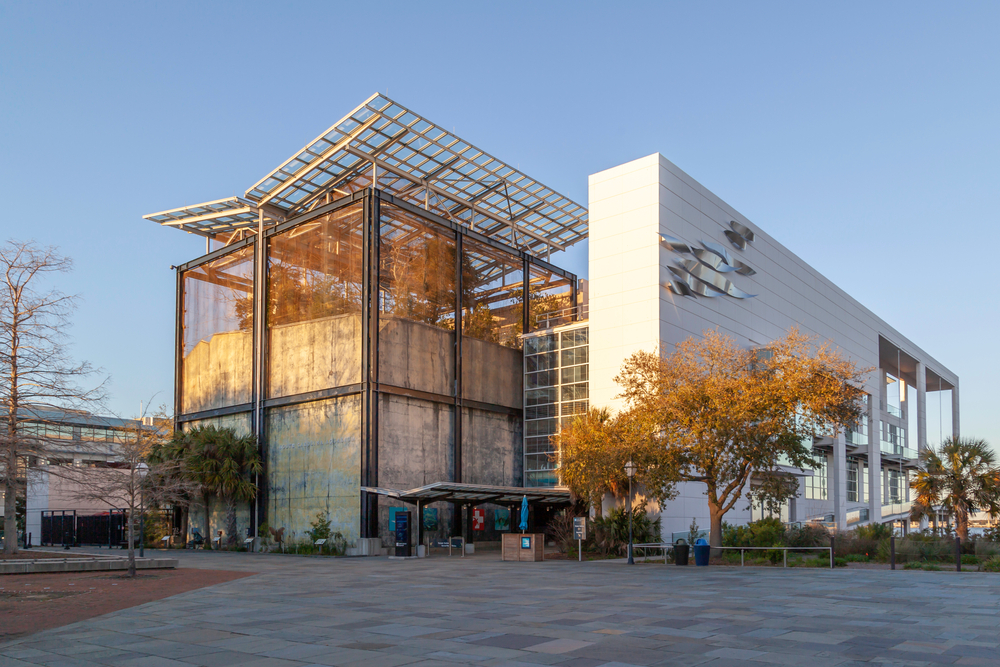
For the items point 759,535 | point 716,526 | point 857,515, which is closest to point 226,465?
point 716,526

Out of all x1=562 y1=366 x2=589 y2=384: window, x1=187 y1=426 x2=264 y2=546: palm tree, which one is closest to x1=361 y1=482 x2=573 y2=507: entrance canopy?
x1=562 y1=366 x2=589 y2=384: window

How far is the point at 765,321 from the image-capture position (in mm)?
49781

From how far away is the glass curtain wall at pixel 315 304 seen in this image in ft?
132

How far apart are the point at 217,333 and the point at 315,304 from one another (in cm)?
972

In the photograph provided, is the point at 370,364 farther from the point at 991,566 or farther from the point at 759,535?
the point at 991,566

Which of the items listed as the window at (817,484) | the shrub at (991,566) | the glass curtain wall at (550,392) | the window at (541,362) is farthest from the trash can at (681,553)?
the window at (817,484)

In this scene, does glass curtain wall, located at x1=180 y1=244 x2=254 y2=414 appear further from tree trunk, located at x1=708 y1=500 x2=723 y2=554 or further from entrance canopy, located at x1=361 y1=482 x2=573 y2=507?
tree trunk, located at x1=708 y1=500 x2=723 y2=554

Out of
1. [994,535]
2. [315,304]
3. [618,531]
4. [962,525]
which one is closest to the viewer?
[994,535]

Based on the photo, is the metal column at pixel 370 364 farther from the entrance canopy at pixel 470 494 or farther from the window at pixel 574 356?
the window at pixel 574 356

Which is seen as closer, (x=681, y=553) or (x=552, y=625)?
(x=552, y=625)

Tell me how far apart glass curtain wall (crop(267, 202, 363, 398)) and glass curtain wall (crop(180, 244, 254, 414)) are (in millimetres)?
2844

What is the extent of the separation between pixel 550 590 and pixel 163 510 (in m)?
36.3

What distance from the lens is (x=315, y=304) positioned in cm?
4194

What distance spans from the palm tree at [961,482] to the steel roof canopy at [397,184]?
26.4 metres
